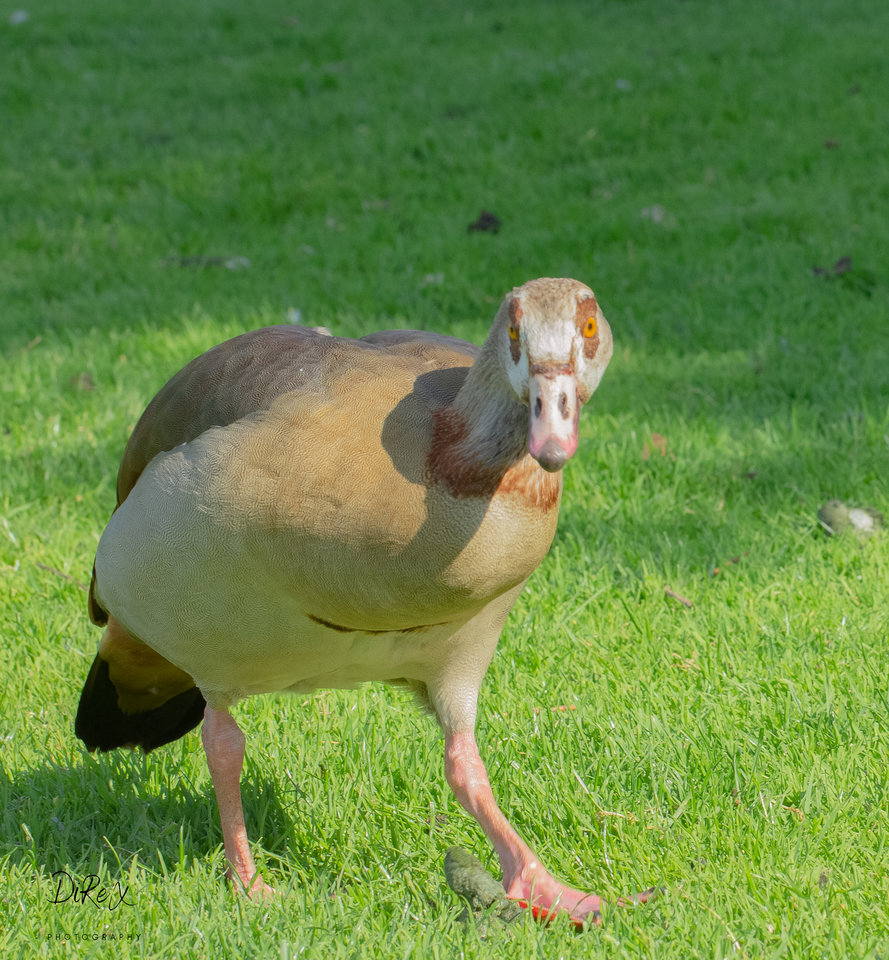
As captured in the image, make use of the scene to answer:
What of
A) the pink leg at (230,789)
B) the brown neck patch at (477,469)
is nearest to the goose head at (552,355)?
the brown neck patch at (477,469)

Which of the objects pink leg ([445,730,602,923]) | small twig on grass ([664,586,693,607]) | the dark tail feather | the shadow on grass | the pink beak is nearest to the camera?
the pink beak

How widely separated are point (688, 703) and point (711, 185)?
216 inches

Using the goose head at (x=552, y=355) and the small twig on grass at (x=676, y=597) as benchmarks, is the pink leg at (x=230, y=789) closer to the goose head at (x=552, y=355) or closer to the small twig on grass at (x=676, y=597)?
the goose head at (x=552, y=355)

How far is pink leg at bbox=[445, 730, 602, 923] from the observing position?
2592 millimetres

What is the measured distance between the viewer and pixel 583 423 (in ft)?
17.0

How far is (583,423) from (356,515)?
290cm

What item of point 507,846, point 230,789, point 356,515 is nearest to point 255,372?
point 356,515

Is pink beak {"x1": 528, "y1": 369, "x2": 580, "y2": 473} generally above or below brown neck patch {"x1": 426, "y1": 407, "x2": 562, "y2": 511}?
above

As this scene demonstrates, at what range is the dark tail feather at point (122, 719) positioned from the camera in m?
3.22

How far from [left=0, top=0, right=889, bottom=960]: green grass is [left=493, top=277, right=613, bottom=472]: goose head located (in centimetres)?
106

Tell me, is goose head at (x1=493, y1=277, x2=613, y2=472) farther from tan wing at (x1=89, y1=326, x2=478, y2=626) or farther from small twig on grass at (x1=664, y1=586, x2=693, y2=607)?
small twig on grass at (x1=664, y1=586, x2=693, y2=607)

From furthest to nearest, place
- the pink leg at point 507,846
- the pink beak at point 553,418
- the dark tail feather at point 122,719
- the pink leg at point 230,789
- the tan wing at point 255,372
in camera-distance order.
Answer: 1. the dark tail feather at point 122,719
2. the pink leg at point 230,789
3. the tan wing at point 255,372
4. the pink leg at point 507,846
5. the pink beak at point 553,418

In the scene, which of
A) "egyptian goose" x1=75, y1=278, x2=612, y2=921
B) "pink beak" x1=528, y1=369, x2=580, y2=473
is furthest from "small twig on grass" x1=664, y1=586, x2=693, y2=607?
"pink beak" x1=528, y1=369, x2=580, y2=473

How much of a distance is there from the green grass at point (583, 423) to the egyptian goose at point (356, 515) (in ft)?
0.85
